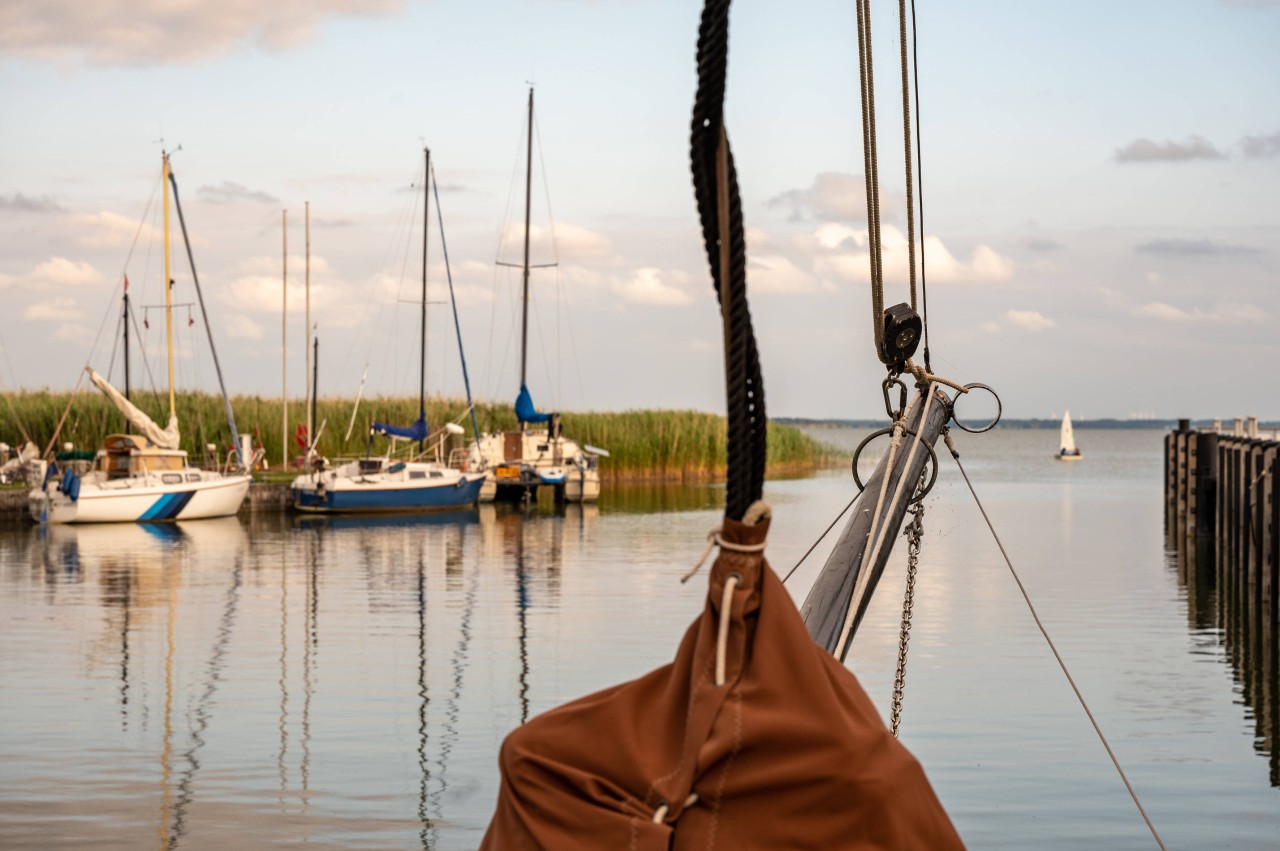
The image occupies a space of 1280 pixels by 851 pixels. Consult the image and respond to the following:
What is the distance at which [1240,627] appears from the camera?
1712cm

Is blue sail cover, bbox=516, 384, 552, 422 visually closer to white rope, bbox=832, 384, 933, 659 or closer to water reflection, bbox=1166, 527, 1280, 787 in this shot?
→ water reflection, bbox=1166, 527, 1280, 787

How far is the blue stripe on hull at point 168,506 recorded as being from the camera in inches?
1339

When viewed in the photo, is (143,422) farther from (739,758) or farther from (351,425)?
(739,758)

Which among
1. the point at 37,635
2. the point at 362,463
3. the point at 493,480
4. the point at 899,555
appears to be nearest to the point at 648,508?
the point at 493,480

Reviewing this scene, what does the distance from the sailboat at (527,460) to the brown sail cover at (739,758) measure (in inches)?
1522

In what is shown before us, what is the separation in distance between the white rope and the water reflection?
23.5ft

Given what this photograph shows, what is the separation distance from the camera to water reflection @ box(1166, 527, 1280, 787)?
1222cm

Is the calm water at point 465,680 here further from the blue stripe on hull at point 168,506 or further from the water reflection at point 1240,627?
the blue stripe on hull at point 168,506

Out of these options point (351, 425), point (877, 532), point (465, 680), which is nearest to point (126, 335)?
point (351, 425)

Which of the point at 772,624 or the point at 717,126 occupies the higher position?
the point at 717,126

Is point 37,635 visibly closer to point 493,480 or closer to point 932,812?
point 932,812

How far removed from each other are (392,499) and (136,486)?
6.86 meters

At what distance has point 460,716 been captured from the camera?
12555mm

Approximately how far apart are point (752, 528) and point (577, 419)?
47.2 metres
